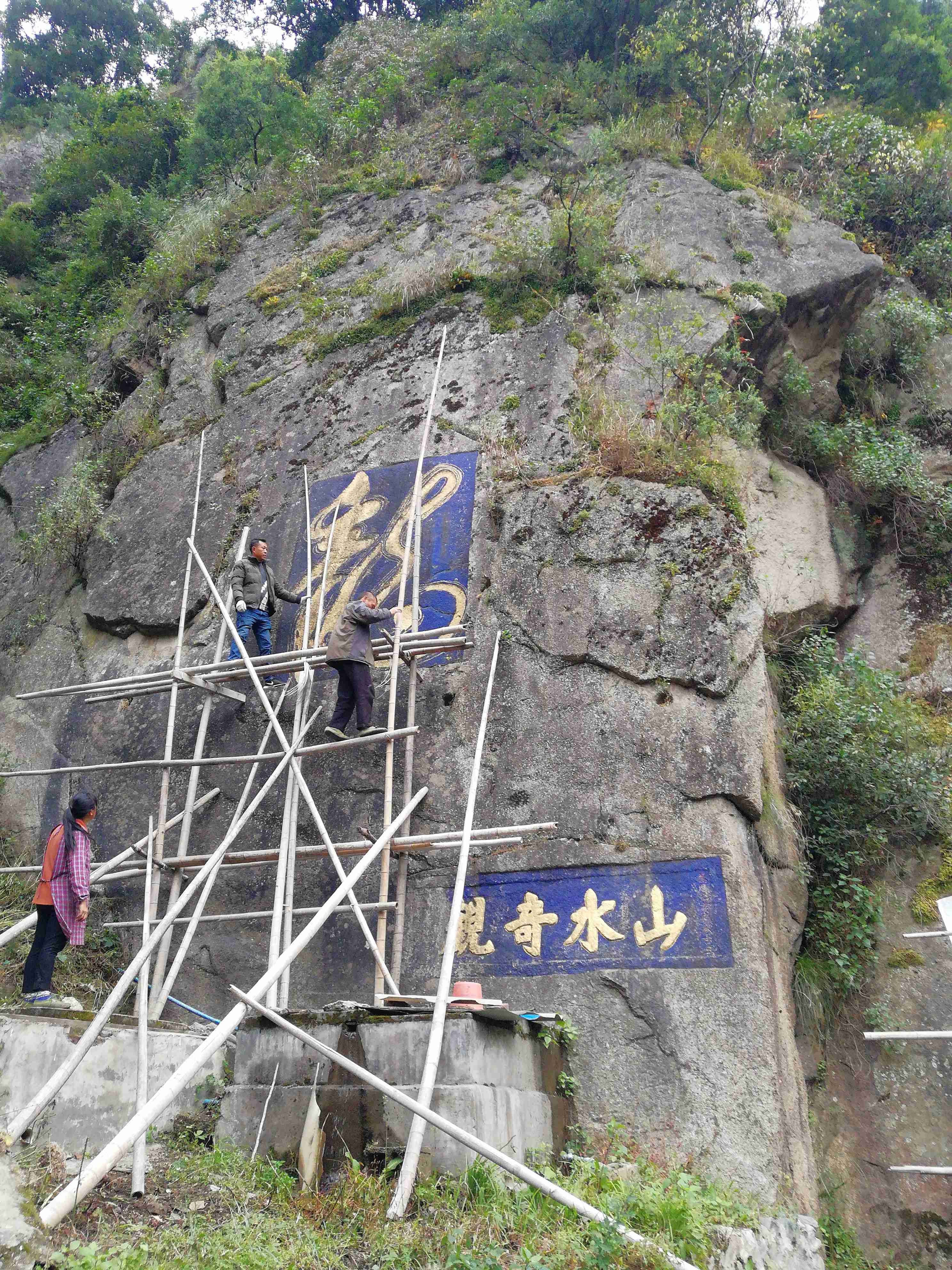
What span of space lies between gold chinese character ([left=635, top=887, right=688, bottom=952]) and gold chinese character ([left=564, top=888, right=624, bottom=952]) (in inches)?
4.2

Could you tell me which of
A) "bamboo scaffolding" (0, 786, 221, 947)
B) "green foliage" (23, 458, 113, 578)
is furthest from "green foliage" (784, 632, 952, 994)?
"green foliage" (23, 458, 113, 578)

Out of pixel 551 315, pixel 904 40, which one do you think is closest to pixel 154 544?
pixel 551 315

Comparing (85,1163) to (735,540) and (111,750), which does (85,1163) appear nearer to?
(111,750)

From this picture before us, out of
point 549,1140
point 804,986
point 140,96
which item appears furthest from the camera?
point 140,96

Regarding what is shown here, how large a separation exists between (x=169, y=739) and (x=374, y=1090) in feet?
11.1

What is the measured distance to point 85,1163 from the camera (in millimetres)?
3957

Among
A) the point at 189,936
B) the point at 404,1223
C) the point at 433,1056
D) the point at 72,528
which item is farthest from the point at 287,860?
the point at 72,528

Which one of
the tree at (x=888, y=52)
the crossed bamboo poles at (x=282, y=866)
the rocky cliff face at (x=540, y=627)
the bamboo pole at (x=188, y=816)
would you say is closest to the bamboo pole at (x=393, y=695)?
the crossed bamboo poles at (x=282, y=866)

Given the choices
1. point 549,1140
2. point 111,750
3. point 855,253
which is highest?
point 855,253

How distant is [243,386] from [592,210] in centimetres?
401

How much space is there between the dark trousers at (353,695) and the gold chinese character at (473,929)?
51.3 inches

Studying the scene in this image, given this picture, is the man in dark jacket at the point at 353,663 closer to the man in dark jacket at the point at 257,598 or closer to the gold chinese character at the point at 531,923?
the man in dark jacket at the point at 257,598

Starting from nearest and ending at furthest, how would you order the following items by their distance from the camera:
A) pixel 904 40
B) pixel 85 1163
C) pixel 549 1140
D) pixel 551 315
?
pixel 85 1163 < pixel 549 1140 < pixel 551 315 < pixel 904 40

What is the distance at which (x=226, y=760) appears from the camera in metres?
6.29
